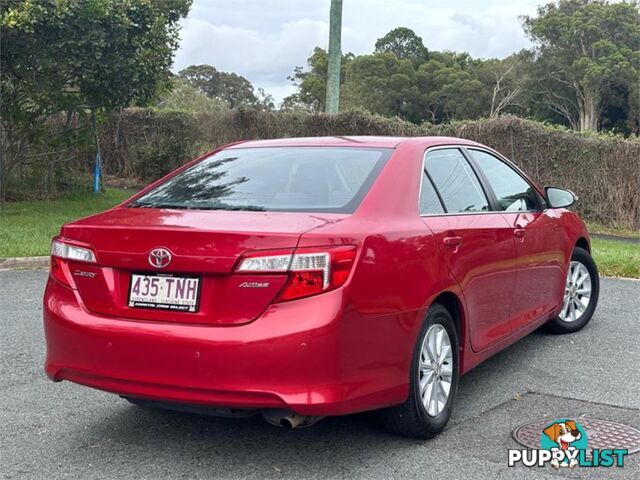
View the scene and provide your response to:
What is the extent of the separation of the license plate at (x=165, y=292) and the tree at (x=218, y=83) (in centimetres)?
6169

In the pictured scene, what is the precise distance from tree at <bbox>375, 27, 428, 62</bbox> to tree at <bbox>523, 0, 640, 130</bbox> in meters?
10.7

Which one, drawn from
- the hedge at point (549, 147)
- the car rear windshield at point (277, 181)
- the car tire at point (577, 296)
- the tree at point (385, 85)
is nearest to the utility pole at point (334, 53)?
the hedge at point (549, 147)

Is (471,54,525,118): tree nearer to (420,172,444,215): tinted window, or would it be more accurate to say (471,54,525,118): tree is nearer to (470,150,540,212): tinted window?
(470,150,540,212): tinted window

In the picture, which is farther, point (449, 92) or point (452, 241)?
point (449, 92)

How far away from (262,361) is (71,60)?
38.7ft

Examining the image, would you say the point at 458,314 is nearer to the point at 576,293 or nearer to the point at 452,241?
the point at 452,241

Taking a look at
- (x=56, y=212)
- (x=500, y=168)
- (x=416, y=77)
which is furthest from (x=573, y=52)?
(x=500, y=168)

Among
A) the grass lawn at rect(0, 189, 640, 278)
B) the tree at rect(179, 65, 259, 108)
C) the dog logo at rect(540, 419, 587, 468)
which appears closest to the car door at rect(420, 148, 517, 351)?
the dog logo at rect(540, 419, 587, 468)

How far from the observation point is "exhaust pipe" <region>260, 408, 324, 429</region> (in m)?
3.32

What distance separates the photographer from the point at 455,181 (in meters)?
4.60

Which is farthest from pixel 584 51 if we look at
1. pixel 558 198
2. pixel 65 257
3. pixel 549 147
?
pixel 65 257

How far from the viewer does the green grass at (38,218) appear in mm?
10352

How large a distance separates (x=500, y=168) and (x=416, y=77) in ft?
190

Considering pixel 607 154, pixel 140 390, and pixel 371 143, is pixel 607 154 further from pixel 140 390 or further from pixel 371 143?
pixel 140 390
